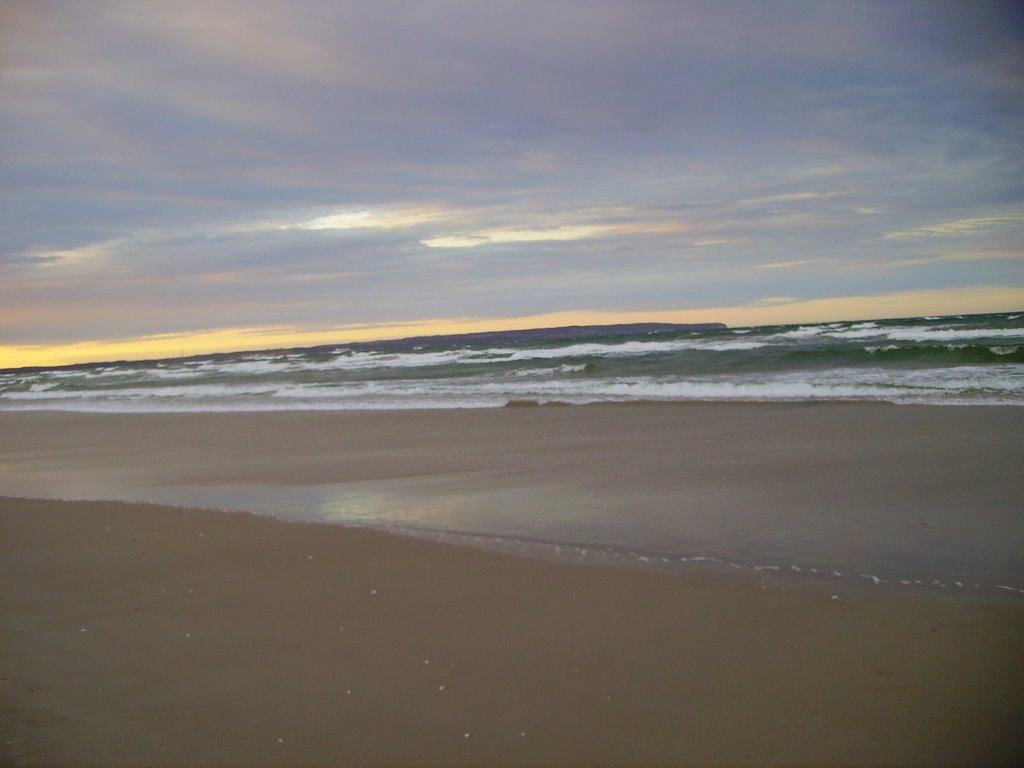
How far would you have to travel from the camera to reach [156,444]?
12.3 meters

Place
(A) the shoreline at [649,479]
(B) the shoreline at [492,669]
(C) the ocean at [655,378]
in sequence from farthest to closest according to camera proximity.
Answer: (C) the ocean at [655,378], (A) the shoreline at [649,479], (B) the shoreline at [492,669]

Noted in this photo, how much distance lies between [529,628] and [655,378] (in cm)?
1637

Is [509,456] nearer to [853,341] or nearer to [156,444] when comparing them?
[156,444]

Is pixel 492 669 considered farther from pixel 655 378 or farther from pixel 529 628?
pixel 655 378

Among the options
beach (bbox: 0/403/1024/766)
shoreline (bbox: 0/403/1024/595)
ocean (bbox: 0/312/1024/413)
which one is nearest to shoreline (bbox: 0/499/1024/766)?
beach (bbox: 0/403/1024/766)

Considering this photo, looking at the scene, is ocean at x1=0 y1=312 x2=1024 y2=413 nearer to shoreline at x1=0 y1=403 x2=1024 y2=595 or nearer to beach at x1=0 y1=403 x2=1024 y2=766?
shoreline at x1=0 y1=403 x2=1024 y2=595

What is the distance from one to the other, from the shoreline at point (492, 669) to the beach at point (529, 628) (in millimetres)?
15

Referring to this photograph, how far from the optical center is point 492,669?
3.39 m

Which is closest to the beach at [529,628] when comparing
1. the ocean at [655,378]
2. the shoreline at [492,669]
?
the shoreline at [492,669]

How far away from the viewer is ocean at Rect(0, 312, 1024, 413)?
48.6 ft

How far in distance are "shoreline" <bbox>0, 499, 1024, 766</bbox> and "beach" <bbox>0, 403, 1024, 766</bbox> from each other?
0.01 meters

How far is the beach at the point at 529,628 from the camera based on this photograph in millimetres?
2895

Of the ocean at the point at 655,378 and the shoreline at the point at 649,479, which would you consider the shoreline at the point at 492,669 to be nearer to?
the shoreline at the point at 649,479

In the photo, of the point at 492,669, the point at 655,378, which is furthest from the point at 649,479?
the point at 655,378
